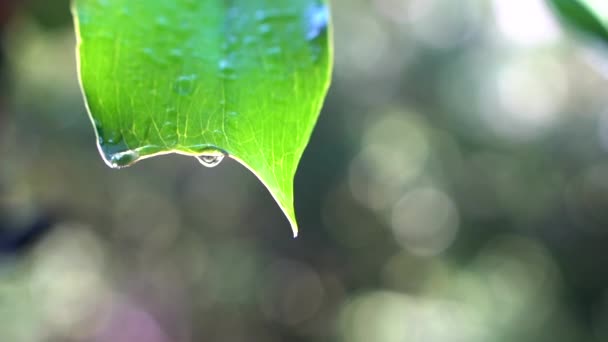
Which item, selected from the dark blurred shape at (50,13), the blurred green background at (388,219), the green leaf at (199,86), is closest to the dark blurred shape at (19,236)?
the dark blurred shape at (50,13)

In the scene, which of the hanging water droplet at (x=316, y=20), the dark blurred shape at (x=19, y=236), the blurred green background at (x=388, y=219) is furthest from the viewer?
the blurred green background at (x=388, y=219)

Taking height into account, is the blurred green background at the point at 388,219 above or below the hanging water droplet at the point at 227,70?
below

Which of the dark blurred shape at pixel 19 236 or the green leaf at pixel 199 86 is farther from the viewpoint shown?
the dark blurred shape at pixel 19 236

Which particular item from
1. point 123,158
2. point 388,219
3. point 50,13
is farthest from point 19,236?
point 388,219

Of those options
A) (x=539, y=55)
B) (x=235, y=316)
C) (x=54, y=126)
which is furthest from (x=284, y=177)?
(x=539, y=55)

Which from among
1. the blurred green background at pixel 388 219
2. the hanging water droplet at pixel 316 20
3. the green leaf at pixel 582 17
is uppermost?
the green leaf at pixel 582 17

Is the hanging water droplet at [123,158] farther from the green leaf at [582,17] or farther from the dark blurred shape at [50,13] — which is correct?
the dark blurred shape at [50,13]

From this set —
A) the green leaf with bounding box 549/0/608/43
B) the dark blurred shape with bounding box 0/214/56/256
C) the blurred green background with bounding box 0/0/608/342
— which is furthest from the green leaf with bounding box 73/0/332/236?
the blurred green background with bounding box 0/0/608/342
